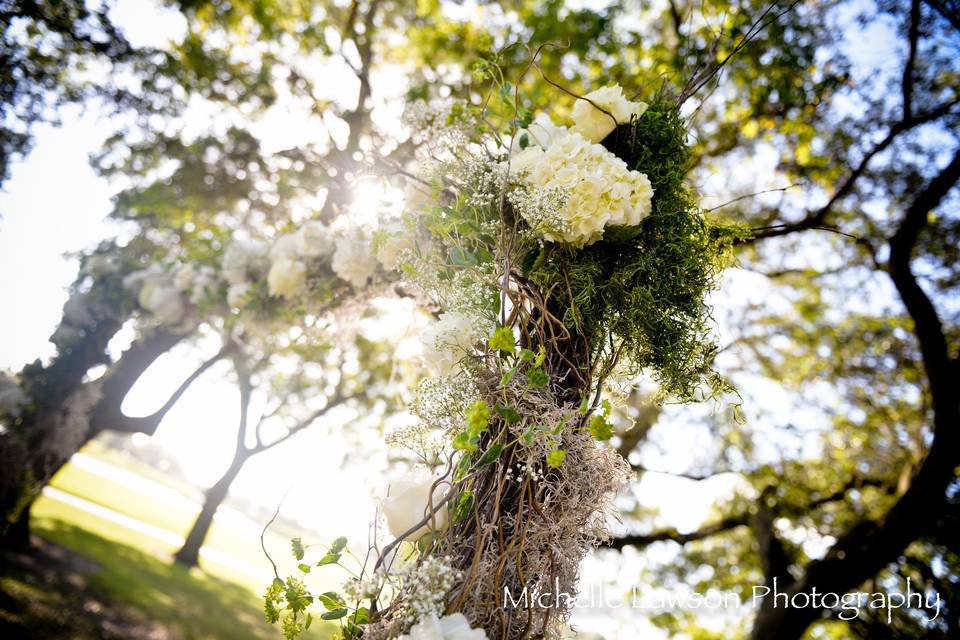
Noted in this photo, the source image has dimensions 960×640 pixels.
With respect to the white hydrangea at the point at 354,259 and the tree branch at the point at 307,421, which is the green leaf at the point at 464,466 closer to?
the white hydrangea at the point at 354,259

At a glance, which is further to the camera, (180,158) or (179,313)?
(180,158)

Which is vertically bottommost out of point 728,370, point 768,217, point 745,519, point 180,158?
point 745,519

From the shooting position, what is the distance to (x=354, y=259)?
2.74 metres

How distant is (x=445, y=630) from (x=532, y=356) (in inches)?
22.6

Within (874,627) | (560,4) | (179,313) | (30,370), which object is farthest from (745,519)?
(30,370)

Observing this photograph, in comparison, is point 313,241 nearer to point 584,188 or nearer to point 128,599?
point 584,188

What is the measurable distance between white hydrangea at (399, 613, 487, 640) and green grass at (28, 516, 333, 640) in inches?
308

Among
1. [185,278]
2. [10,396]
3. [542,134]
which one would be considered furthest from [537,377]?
[10,396]

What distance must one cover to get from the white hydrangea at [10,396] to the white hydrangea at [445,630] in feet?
11.4

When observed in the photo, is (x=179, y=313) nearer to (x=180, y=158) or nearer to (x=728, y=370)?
(x=180, y=158)

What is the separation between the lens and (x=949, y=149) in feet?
15.0

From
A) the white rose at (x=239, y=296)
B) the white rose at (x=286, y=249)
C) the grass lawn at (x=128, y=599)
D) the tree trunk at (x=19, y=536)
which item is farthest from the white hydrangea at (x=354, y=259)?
the tree trunk at (x=19, y=536)

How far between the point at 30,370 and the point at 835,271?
7.71 m

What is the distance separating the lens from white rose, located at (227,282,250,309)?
124 inches
